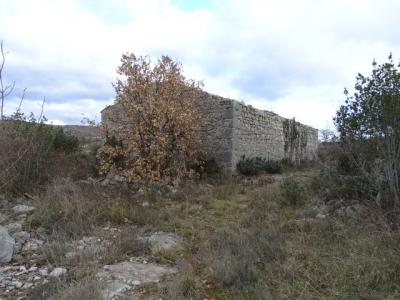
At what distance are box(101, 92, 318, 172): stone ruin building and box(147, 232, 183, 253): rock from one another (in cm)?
507

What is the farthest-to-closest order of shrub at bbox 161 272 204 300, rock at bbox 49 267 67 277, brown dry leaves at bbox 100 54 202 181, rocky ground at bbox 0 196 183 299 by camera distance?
brown dry leaves at bbox 100 54 202 181 → rock at bbox 49 267 67 277 → rocky ground at bbox 0 196 183 299 → shrub at bbox 161 272 204 300

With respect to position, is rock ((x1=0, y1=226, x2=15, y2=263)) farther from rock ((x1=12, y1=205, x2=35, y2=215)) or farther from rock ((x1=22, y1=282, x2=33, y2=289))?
rock ((x1=12, y1=205, x2=35, y2=215))

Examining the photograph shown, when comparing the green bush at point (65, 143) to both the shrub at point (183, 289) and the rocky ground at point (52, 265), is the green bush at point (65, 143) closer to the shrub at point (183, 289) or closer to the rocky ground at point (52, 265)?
the rocky ground at point (52, 265)

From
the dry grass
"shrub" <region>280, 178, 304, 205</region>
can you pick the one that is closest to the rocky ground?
the dry grass

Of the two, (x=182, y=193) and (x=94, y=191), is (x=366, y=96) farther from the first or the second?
(x=94, y=191)

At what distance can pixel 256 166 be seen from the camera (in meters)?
12.2

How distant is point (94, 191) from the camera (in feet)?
25.4

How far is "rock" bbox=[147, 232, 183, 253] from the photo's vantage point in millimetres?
4871

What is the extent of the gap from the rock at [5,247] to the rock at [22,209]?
1445mm

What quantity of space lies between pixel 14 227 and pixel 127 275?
2.34 m

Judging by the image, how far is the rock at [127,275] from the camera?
369 centimetres

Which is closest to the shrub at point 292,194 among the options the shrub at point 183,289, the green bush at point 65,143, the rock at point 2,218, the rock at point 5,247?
the shrub at point 183,289

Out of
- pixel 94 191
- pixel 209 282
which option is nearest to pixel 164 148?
pixel 94 191

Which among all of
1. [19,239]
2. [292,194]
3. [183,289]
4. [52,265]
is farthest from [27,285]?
[292,194]
